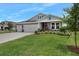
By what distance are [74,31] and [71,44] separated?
0.65 feet

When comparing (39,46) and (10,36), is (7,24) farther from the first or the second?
(39,46)

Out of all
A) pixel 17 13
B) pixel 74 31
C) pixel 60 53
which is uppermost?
pixel 17 13

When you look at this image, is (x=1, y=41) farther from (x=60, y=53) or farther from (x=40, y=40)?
(x=60, y=53)

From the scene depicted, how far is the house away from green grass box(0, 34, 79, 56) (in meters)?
0.13

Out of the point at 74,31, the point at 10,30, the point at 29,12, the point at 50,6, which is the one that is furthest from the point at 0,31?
the point at 74,31

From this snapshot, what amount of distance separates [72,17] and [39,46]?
64 centimetres

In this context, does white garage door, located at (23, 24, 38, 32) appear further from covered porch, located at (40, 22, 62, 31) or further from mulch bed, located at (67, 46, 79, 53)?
mulch bed, located at (67, 46, 79, 53)

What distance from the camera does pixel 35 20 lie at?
4.32 meters

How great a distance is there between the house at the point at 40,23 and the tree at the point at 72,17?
139 mm

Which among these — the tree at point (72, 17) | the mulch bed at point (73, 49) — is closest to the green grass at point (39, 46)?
the mulch bed at point (73, 49)

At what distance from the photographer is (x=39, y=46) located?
4.22 meters

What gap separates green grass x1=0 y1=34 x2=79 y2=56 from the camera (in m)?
4.17

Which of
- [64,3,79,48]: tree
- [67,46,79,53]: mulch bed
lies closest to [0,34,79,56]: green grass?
[67,46,79,53]: mulch bed

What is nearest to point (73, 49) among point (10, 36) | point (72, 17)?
point (72, 17)
